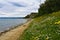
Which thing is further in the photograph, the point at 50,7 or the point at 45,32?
the point at 50,7

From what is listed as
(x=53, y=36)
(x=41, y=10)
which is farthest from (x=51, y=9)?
(x=53, y=36)

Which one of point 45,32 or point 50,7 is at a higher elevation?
point 50,7

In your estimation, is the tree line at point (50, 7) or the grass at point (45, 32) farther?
the tree line at point (50, 7)

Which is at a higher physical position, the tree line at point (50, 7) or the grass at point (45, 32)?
the tree line at point (50, 7)

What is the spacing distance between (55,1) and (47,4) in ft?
18.3

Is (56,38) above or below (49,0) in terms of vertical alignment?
below

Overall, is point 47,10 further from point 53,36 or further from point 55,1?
point 53,36

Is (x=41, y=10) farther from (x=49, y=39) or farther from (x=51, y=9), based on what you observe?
(x=49, y=39)

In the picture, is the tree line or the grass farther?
the tree line

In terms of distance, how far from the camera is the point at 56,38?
14.9 meters

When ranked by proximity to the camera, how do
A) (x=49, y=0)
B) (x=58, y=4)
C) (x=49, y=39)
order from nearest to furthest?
(x=49, y=39) < (x=58, y=4) < (x=49, y=0)

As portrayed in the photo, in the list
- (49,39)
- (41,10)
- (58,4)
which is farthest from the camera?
(41,10)

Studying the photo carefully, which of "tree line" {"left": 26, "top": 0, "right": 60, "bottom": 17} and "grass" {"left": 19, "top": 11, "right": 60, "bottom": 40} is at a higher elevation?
"tree line" {"left": 26, "top": 0, "right": 60, "bottom": 17}

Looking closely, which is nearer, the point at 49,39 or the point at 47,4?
the point at 49,39
